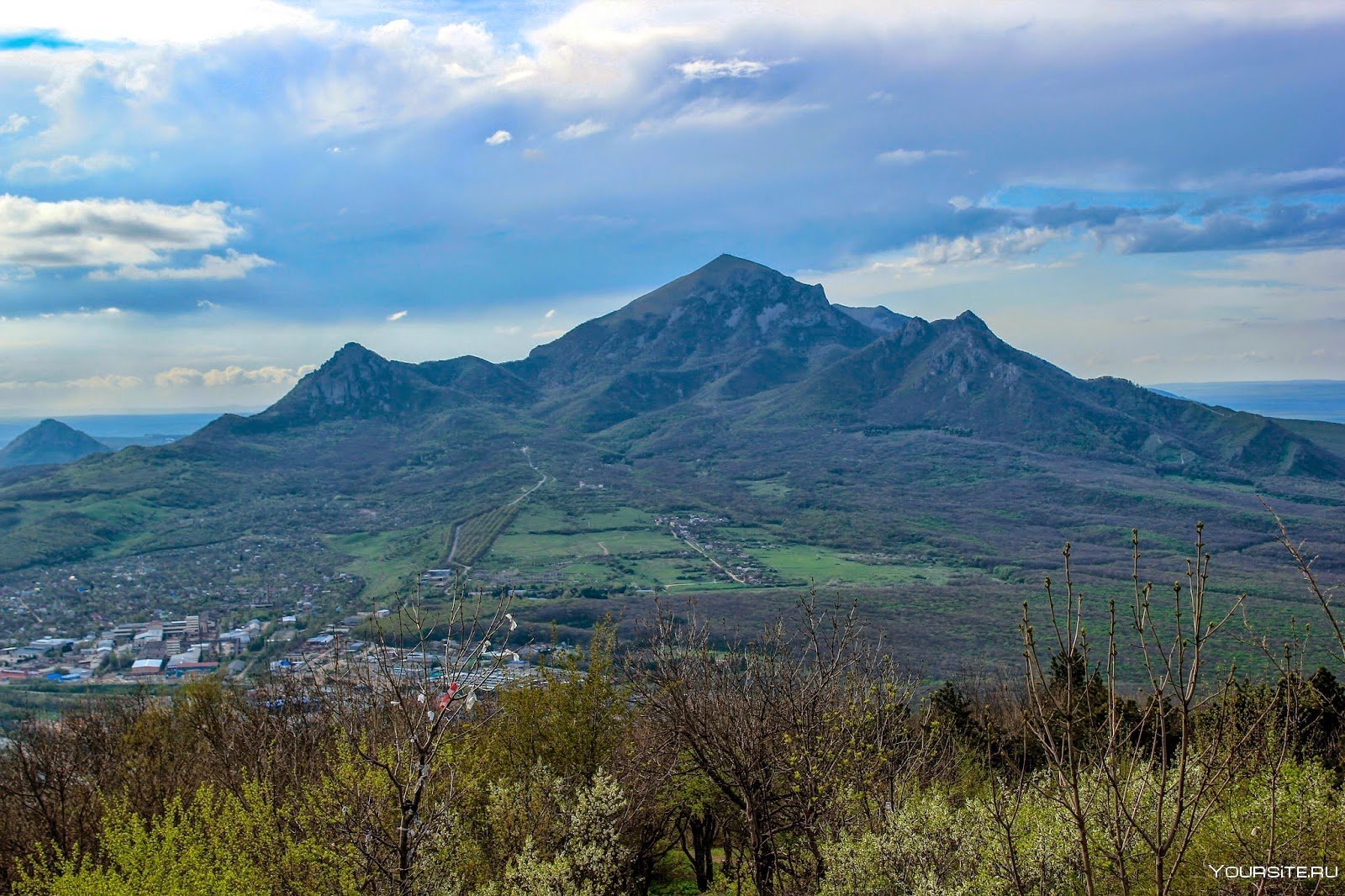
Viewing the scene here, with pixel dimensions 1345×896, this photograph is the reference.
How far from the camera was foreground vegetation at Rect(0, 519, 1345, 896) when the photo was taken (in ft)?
29.4

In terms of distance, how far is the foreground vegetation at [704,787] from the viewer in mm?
8961

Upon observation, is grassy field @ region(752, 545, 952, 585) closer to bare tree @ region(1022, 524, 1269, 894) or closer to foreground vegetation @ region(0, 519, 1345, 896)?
bare tree @ region(1022, 524, 1269, 894)

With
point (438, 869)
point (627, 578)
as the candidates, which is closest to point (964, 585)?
point (627, 578)

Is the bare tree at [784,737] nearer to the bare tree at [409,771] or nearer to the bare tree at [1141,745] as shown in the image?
the bare tree at [1141,745]

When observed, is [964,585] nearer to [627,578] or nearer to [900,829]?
[627,578]

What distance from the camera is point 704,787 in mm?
20750

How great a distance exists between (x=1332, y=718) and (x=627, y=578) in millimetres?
90456

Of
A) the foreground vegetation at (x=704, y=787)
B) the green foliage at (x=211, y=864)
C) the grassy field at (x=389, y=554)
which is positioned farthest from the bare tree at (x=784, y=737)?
the grassy field at (x=389, y=554)

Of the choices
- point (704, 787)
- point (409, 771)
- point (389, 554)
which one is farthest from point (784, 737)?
point (389, 554)

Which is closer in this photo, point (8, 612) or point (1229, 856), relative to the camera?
point (1229, 856)

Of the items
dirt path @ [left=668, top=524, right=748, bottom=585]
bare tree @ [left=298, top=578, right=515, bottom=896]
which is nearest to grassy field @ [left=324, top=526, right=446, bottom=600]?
dirt path @ [left=668, top=524, right=748, bottom=585]

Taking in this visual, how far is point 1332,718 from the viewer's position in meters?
27.6

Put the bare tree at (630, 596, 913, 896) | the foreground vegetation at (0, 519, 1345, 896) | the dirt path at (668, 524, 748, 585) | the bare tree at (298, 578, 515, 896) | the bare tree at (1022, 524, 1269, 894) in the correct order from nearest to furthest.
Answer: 1. the bare tree at (1022, 524, 1269, 894)
2. the foreground vegetation at (0, 519, 1345, 896)
3. the bare tree at (298, 578, 515, 896)
4. the bare tree at (630, 596, 913, 896)
5. the dirt path at (668, 524, 748, 585)

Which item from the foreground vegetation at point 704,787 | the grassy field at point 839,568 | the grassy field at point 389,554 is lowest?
the grassy field at point 839,568
